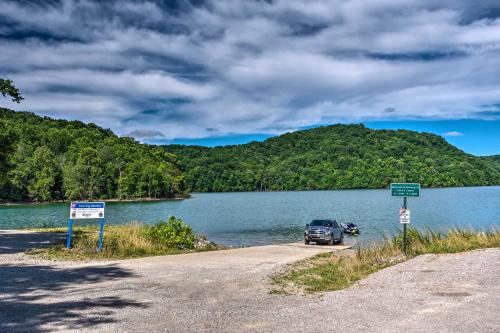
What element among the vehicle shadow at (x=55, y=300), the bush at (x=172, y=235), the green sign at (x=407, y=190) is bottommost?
the vehicle shadow at (x=55, y=300)

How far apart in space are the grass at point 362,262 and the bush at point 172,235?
6070mm

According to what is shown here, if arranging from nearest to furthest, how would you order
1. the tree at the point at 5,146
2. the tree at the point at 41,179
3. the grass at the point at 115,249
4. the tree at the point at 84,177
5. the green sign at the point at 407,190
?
the green sign at the point at 407,190 < the grass at the point at 115,249 < the tree at the point at 5,146 < the tree at the point at 41,179 < the tree at the point at 84,177

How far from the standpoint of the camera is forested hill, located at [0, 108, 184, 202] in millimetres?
121125

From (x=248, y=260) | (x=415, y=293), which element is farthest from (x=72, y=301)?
(x=248, y=260)

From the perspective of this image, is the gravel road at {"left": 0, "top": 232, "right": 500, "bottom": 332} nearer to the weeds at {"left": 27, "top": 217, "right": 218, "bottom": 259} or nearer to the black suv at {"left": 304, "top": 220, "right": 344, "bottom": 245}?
the weeds at {"left": 27, "top": 217, "right": 218, "bottom": 259}

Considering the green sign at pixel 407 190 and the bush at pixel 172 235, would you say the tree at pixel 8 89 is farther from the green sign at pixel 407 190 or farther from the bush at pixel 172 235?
the green sign at pixel 407 190

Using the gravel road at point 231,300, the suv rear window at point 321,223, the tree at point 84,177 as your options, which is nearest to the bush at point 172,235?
the gravel road at point 231,300

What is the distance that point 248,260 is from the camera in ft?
56.8

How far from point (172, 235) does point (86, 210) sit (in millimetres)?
4498

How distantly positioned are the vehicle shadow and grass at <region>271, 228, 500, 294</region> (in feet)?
14.0

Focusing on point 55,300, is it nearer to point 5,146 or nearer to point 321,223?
point 5,146

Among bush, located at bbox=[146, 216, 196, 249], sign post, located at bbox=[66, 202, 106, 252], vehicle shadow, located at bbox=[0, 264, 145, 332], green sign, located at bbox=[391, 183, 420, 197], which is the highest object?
green sign, located at bbox=[391, 183, 420, 197]

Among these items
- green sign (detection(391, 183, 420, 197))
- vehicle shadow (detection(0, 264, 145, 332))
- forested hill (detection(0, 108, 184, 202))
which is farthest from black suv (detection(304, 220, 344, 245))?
forested hill (detection(0, 108, 184, 202))

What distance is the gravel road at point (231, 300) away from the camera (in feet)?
25.0
